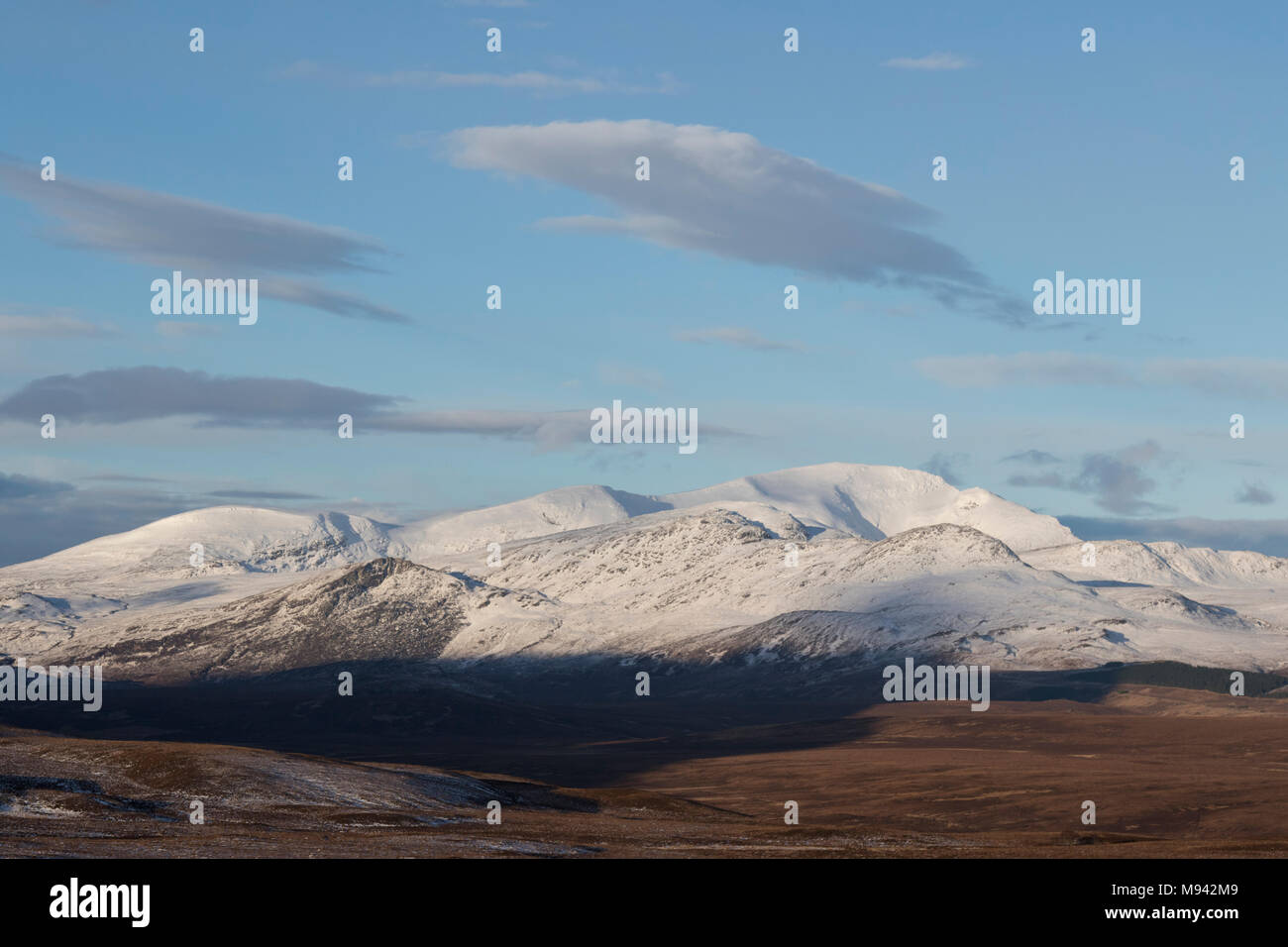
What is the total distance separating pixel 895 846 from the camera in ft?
299
